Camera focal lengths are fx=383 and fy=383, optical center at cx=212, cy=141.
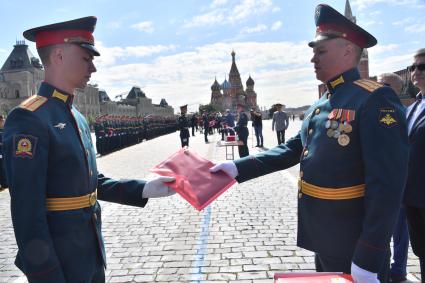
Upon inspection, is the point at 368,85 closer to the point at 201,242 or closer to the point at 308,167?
the point at 308,167

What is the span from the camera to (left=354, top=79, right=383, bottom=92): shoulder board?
232 centimetres

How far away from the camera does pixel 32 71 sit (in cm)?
7850

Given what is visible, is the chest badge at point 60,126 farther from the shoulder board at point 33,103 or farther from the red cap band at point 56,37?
the red cap band at point 56,37

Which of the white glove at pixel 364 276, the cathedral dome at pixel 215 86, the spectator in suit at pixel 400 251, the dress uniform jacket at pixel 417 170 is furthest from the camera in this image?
the cathedral dome at pixel 215 86

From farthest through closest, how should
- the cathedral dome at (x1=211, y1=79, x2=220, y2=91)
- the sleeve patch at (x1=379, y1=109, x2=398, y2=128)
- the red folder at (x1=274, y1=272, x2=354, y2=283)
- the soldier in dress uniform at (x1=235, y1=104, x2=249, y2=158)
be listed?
1. the cathedral dome at (x1=211, y1=79, x2=220, y2=91)
2. the soldier in dress uniform at (x1=235, y1=104, x2=249, y2=158)
3. the sleeve patch at (x1=379, y1=109, x2=398, y2=128)
4. the red folder at (x1=274, y1=272, x2=354, y2=283)

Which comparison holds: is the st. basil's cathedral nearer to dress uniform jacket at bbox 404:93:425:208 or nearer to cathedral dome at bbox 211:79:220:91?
cathedral dome at bbox 211:79:220:91

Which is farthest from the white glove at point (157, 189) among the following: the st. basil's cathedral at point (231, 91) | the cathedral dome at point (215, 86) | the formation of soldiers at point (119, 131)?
the cathedral dome at point (215, 86)

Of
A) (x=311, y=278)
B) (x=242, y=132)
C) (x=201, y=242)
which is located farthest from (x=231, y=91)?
(x=311, y=278)

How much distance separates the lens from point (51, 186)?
7.36 ft

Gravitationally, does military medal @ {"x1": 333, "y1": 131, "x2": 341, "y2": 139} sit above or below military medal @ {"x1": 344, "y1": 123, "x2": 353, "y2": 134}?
below

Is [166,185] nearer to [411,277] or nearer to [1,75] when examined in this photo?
[411,277]

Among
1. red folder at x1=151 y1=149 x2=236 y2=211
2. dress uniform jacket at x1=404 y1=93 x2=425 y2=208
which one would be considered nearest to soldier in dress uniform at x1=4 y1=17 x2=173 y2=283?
red folder at x1=151 y1=149 x2=236 y2=211

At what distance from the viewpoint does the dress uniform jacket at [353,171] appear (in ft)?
6.88

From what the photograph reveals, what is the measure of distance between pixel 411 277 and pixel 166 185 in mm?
2880
